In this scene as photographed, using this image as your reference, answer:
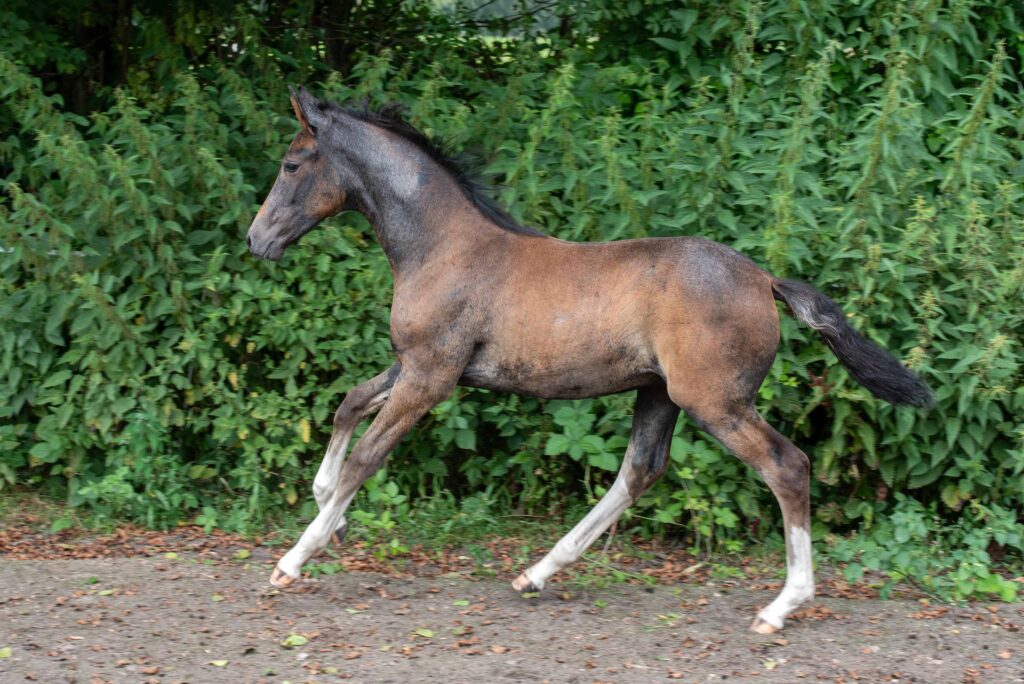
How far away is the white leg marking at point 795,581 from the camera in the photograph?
519 centimetres

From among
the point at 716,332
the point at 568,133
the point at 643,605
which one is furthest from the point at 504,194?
the point at 643,605

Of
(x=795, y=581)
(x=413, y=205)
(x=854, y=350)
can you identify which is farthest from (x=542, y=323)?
(x=795, y=581)

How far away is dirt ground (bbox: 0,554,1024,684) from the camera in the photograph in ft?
15.7

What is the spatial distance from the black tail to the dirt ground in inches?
42.8

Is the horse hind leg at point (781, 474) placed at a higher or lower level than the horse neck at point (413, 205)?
lower

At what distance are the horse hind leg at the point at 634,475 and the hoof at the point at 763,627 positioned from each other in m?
0.84

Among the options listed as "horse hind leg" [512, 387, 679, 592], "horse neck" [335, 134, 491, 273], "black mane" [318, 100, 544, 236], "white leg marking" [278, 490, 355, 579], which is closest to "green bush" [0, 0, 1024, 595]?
"horse hind leg" [512, 387, 679, 592]

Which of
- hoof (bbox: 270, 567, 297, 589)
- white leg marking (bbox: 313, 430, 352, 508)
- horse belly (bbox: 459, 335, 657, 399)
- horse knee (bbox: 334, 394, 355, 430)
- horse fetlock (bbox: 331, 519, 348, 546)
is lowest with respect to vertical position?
hoof (bbox: 270, 567, 297, 589)

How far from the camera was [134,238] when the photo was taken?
6.98 metres

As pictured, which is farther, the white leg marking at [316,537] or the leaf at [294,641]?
the white leg marking at [316,537]

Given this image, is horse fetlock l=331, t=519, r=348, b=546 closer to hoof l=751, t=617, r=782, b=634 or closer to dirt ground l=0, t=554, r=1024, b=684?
dirt ground l=0, t=554, r=1024, b=684

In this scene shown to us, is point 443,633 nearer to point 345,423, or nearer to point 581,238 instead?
point 345,423

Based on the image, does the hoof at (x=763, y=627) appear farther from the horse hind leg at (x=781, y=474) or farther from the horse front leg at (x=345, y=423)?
the horse front leg at (x=345, y=423)

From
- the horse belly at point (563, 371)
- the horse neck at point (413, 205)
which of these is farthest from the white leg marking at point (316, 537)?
the horse neck at point (413, 205)
